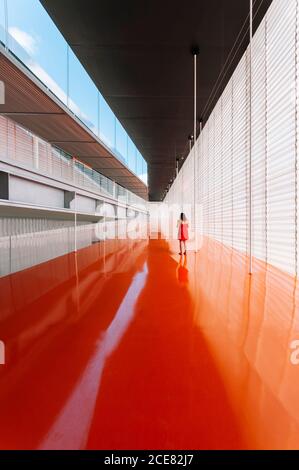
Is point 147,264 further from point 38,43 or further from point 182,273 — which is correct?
point 38,43

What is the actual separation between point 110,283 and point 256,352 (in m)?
2.29

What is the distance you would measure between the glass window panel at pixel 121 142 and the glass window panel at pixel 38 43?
3826 mm

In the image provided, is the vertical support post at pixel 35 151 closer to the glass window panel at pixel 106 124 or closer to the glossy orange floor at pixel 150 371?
the glass window panel at pixel 106 124

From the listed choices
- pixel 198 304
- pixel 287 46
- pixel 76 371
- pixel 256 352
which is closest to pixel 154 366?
pixel 76 371

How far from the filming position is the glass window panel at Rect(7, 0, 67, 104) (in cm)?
284

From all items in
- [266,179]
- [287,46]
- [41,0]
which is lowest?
[266,179]

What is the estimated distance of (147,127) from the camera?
909cm

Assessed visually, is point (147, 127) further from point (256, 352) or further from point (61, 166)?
point (256, 352)

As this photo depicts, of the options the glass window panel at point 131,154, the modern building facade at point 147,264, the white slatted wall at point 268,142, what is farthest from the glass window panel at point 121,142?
the white slatted wall at point 268,142

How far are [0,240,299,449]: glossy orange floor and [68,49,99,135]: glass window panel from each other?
328cm

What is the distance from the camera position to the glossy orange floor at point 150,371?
1023mm

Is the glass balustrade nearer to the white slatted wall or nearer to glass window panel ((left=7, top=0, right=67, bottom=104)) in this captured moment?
glass window panel ((left=7, top=0, right=67, bottom=104))

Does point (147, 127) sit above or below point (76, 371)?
above

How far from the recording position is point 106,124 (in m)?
7.32
